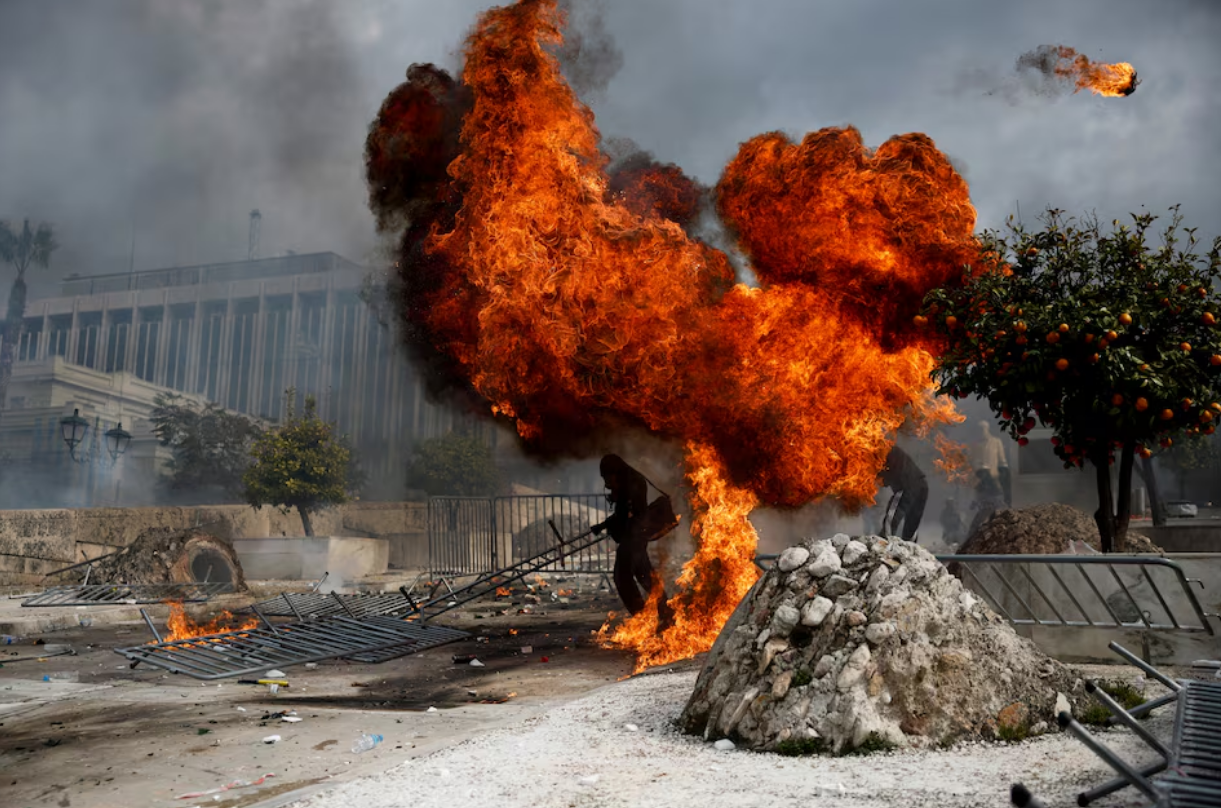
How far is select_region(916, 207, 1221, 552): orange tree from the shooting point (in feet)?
24.7

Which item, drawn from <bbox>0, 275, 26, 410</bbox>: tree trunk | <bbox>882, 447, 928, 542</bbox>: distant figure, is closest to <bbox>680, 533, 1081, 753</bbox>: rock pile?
<bbox>882, 447, 928, 542</bbox>: distant figure

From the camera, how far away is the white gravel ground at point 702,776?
3.77 metres

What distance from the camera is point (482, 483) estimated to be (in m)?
37.1

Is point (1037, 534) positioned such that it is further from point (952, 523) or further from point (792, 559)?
point (952, 523)

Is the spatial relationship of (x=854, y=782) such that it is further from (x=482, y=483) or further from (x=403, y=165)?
(x=482, y=483)

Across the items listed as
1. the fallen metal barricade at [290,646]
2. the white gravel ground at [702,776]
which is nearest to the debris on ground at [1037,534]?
the white gravel ground at [702,776]

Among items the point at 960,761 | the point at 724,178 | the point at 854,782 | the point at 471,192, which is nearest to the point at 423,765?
the point at 854,782

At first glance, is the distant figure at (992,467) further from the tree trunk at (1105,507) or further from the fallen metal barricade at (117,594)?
the fallen metal barricade at (117,594)

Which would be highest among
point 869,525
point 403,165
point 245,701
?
point 403,165

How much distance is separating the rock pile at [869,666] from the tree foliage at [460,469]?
31820 mm

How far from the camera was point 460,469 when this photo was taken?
120ft

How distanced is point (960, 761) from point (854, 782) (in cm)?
71

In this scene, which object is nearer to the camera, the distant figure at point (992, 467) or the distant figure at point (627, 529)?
the distant figure at point (627, 529)

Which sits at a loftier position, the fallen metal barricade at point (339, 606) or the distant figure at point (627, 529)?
the distant figure at point (627, 529)
